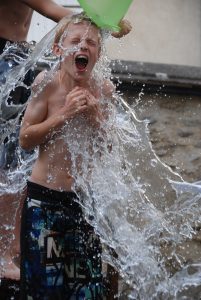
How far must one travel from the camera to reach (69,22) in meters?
2.72

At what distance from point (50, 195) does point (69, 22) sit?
2.30 ft

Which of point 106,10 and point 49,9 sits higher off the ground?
point 49,9

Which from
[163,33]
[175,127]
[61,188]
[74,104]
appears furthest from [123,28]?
[163,33]

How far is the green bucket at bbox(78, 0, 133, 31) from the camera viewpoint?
2.51 meters

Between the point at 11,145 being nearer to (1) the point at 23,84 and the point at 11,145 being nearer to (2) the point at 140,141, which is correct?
(1) the point at 23,84

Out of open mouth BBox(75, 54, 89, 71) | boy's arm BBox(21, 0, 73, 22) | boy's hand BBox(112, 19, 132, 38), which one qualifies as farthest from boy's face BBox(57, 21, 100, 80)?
boy's arm BBox(21, 0, 73, 22)

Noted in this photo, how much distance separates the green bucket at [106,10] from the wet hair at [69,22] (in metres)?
0.06

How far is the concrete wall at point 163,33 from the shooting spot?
6648 millimetres

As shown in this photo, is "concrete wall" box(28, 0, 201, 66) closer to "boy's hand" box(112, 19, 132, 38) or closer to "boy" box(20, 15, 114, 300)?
"boy's hand" box(112, 19, 132, 38)

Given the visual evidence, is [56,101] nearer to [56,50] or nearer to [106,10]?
[56,50]

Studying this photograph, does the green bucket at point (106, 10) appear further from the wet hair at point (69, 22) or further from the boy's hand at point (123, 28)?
the boy's hand at point (123, 28)

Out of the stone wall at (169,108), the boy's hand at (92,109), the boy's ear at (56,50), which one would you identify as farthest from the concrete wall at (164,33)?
the boy's hand at (92,109)

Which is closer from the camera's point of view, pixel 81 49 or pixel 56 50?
pixel 81 49

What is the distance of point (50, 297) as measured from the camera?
260cm
